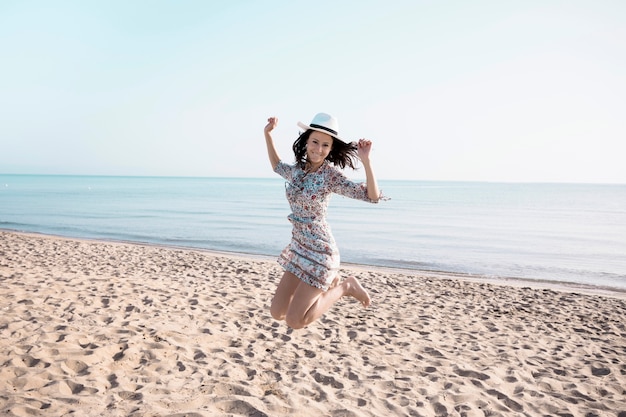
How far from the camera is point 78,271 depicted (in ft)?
33.4

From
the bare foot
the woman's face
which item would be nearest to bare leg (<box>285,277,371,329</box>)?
the bare foot

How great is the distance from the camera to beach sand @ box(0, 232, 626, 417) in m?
4.68

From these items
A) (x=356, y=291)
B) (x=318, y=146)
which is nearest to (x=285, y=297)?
(x=356, y=291)

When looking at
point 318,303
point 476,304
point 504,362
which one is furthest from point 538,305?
point 318,303

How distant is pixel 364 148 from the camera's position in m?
3.74

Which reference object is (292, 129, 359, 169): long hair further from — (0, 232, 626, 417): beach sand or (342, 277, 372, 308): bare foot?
(0, 232, 626, 417): beach sand

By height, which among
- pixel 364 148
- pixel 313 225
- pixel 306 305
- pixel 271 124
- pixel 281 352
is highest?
pixel 271 124

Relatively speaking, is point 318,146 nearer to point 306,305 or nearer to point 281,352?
point 306,305

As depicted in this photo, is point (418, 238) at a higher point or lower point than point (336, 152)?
lower

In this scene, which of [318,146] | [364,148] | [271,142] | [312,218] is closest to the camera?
[364,148]

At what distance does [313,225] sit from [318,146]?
69 cm

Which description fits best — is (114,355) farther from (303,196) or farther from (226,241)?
(226,241)

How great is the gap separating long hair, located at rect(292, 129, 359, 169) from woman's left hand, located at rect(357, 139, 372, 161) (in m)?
0.52

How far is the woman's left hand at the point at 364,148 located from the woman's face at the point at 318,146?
471mm
